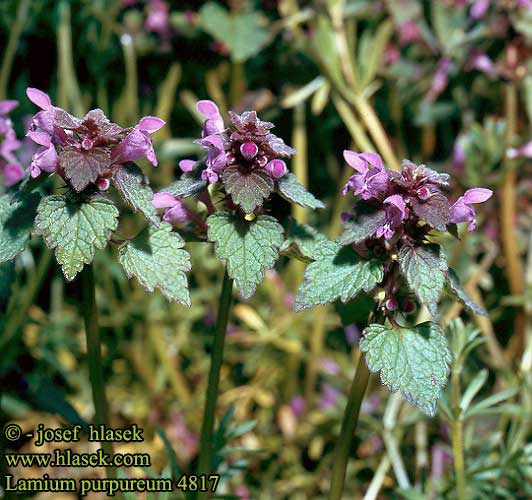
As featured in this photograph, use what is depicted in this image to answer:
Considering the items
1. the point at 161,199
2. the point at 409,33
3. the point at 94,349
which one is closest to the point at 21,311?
the point at 94,349

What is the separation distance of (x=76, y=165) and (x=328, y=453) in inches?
48.2

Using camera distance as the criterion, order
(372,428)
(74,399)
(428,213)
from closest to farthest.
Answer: (428,213) < (372,428) < (74,399)

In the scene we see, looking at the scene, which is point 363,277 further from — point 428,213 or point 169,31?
point 169,31

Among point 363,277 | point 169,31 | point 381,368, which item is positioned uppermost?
point 169,31

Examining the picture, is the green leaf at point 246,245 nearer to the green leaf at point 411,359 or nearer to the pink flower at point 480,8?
the green leaf at point 411,359

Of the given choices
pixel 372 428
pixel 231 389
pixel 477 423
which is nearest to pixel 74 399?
pixel 231 389

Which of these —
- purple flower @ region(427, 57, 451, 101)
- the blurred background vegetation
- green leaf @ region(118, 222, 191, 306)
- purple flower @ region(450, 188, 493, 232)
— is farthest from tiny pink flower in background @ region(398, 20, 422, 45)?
green leaf @ region(118, 222, 191, 306)

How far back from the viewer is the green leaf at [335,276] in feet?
3.05

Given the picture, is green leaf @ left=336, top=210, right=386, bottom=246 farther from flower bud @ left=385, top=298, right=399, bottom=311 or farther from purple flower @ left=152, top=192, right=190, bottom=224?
purple flower @ left=152, top=192, right=190, bottom=224

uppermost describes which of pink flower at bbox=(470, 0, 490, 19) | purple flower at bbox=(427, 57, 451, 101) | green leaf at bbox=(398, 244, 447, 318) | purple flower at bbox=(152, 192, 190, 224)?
Result: pink flower at bbox=(470, 0, 490, 19)

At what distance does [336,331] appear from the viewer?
2.17 m

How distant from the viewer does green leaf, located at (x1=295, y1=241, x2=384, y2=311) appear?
931mm

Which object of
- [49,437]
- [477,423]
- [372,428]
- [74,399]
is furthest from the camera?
[74,399]

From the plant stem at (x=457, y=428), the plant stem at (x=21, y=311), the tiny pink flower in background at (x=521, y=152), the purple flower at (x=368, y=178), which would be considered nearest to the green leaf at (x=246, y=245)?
the purple flower at (x=368, y=178)
